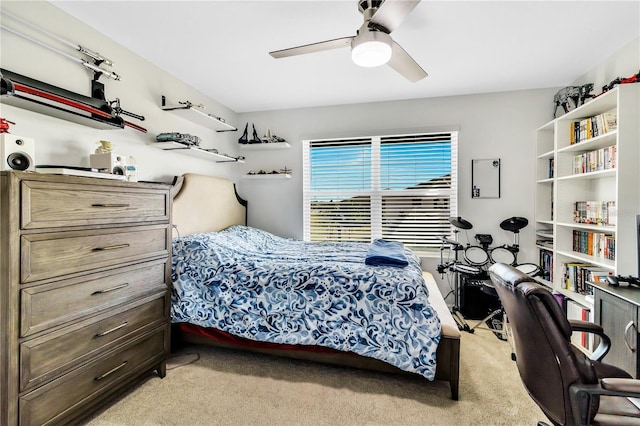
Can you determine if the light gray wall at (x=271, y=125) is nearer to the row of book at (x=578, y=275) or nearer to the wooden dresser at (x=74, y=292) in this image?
the row of book at (x=578, y=275)

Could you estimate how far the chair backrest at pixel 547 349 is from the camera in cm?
109

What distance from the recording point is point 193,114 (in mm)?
3053

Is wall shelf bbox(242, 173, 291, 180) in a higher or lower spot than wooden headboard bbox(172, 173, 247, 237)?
higher

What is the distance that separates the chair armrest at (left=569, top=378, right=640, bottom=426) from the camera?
1.01 metres

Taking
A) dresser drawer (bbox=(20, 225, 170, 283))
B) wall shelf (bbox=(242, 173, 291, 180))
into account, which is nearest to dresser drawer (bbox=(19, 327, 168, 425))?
Result: dresser drawer (bbox=(20, 225, 170, 283))

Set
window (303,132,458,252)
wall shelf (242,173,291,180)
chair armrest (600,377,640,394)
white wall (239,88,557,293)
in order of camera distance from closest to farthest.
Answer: chair armrest (600,377,640,394) → white wall (239,88,557,293) → window (303,132,458,252) → wall shelf (242,173,291,180)

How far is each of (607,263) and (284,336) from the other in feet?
8.42

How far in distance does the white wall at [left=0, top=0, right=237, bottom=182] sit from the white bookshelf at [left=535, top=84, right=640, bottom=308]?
374cm

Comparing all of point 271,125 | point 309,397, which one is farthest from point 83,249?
point 271,125

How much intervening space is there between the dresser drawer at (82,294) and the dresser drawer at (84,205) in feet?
0.99

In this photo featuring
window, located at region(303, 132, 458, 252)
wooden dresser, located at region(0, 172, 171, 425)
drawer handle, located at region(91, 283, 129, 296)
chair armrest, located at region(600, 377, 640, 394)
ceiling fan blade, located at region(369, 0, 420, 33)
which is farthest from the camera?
window, located at region(303, 132, 458, 252)

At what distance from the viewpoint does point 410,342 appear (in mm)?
1933

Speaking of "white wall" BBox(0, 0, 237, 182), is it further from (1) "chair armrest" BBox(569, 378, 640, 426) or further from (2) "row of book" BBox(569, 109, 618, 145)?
(2) "row of book" BBox(569, 109, 618, 145)

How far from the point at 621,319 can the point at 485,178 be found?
215 cm
